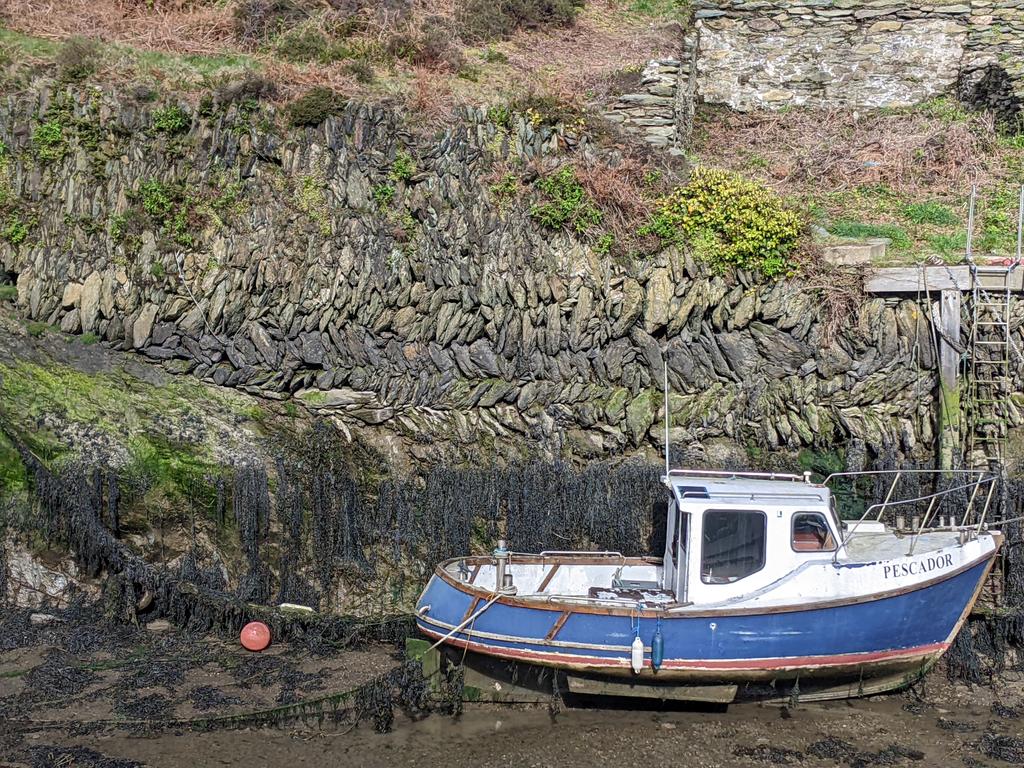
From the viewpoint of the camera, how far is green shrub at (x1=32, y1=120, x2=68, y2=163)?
53.1 feet

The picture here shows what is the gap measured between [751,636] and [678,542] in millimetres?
1308

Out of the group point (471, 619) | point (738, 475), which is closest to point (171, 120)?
point (471, 619)

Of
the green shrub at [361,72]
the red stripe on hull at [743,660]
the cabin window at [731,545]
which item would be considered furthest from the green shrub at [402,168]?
the red stripe on hull at [743,660]

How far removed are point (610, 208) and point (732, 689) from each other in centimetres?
757

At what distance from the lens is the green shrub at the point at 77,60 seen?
56.2 feet

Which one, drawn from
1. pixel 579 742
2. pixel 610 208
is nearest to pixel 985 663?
pixel 579 742

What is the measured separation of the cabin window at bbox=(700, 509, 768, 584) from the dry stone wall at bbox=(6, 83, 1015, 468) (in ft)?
10.3

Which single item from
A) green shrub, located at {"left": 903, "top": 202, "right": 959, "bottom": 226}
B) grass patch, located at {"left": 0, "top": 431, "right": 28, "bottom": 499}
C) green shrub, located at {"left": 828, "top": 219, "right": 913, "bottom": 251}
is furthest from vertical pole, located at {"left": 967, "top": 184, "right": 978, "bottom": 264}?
grass patch, located at {"left": 0, "top": 431, "right": 28, "bottom": 499}

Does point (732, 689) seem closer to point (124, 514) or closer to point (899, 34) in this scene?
point (124, 514)

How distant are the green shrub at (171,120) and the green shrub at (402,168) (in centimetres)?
361

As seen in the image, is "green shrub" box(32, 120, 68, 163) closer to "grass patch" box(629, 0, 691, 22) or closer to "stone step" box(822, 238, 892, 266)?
"stone step" box(822, 238, 892, 266)

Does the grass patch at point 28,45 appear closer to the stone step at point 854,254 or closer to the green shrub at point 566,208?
the green shrub at point 566,208

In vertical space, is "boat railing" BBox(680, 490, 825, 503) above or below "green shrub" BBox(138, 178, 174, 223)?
below

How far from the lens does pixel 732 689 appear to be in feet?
34.2
